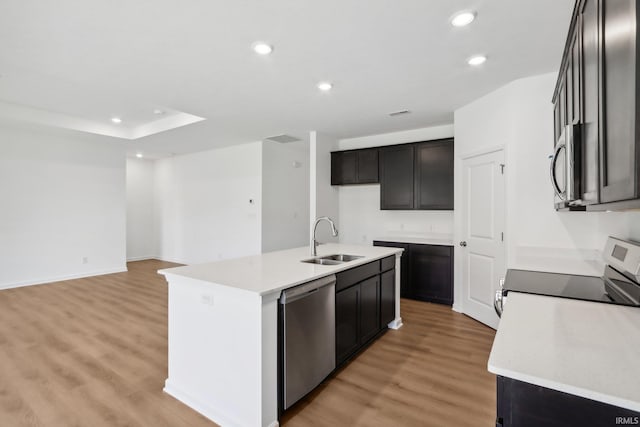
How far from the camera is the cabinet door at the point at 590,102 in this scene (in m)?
1.01

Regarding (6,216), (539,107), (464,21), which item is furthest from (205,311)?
(6,216)

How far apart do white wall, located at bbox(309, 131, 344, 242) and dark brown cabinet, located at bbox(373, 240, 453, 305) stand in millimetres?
1327

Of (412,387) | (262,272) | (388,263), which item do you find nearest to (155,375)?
(262,272)

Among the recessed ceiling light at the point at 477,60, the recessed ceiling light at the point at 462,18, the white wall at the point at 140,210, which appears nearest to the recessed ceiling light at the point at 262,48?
the recessed ceiling light at the point at 462,18

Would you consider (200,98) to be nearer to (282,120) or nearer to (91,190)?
(282,120)

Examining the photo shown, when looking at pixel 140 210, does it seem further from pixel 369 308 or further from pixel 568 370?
pixel 568 370

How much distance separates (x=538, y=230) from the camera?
9.83ft

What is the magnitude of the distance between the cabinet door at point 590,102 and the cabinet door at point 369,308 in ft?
6.58

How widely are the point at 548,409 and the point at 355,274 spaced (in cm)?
198

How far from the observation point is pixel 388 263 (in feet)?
11.1

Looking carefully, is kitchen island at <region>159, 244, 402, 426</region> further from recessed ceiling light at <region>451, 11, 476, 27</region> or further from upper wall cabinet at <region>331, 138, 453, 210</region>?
upper wall cabinet at <region>331, 138, 453, 210</region>

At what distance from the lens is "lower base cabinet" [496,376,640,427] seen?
2.37 feet

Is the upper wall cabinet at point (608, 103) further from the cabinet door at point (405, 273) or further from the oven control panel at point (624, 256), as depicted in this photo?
the cabinet door at point (405, 273)

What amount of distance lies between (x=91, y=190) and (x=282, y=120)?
4375mm
